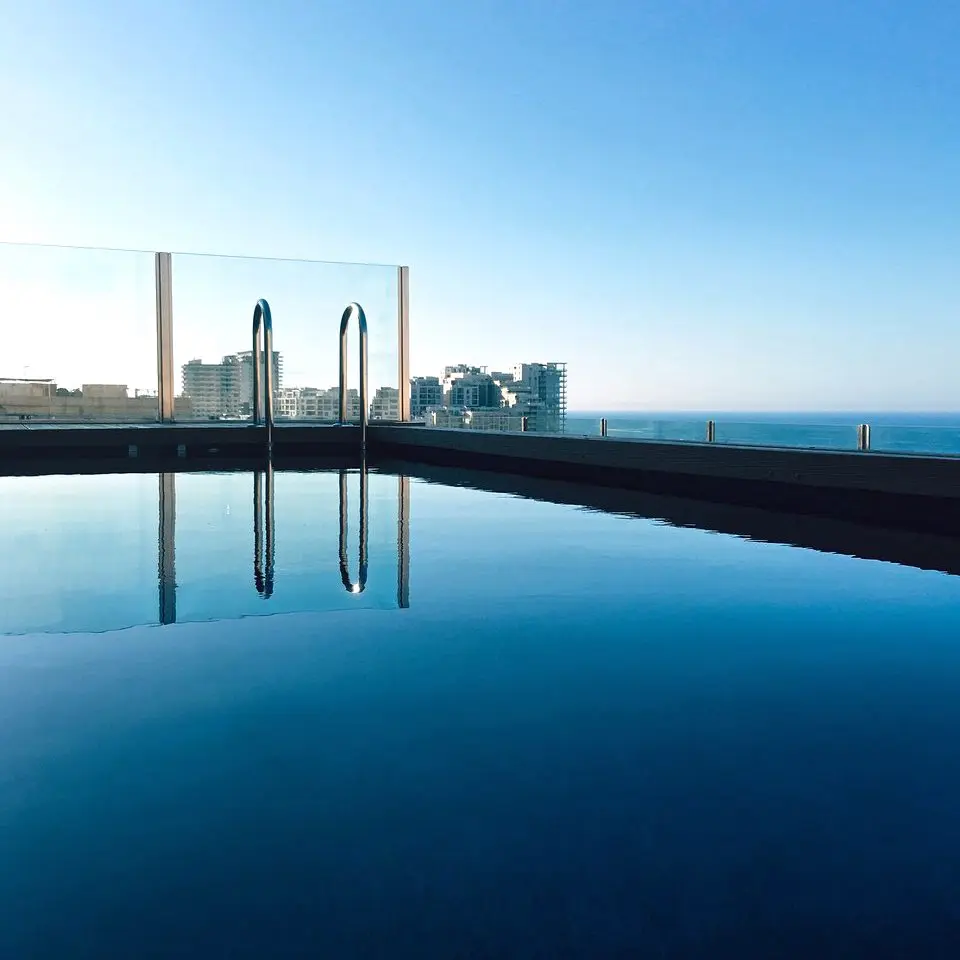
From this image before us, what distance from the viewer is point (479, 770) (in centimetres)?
177

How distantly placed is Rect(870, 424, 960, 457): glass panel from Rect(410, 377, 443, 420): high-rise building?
6.26 m

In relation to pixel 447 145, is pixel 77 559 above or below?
below

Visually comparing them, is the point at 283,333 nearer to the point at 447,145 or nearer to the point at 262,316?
the point at 262,316

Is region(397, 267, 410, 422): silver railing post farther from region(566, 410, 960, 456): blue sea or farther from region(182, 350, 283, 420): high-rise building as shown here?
region(566, 410, 960, 456): blue sea

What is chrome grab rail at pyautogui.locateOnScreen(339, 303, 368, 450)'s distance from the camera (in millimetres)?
11177

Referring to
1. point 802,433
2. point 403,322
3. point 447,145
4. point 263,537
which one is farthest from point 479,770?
point 447,145

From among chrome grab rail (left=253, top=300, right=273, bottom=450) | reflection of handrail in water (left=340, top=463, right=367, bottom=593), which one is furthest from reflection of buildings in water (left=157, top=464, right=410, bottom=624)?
chrome grab rail (left=253, top=300, right=273, bottom=450)

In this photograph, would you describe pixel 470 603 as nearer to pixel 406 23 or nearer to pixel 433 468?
pixel 433 468

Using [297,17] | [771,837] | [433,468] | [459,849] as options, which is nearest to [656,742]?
[771,837]

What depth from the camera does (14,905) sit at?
50.3 inches

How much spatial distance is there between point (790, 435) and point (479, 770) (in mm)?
6798

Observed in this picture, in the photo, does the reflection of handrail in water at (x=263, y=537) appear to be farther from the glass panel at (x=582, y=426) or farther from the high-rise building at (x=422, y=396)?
the high-rise building at (x=422, y=396)

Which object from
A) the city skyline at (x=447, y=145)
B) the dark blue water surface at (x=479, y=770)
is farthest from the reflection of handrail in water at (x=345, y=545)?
the city skyline at (x=447, y=145)

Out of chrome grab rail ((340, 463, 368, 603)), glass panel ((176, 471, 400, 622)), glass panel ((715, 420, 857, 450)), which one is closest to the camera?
glass panel ((176, 471, 400, 622))
